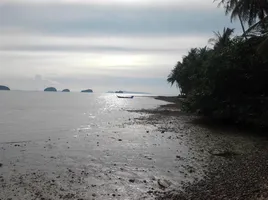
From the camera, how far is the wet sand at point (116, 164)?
1025 centimetres

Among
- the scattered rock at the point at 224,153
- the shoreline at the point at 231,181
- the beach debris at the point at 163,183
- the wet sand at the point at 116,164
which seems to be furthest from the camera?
the scattered rock at the point at 224,153

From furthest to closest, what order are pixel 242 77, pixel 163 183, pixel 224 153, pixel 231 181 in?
pixel 242 77, pixel 224 153, pixel 163 183, pixel 231 181

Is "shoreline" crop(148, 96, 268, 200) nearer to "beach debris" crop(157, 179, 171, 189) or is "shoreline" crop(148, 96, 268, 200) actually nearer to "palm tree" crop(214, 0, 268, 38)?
"beach debris" crop(157, 179, 171, 189)

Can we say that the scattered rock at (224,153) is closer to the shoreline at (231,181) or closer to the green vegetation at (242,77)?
the shoreline at (231,181)

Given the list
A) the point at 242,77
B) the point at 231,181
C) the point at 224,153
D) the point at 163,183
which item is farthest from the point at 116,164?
the point at 242,77

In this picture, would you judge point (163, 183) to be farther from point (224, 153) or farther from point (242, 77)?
point (242, 77)

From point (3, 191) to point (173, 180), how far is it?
577 centimetres

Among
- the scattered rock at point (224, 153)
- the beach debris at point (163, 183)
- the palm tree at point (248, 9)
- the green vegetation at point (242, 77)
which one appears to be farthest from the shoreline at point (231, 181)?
the palm tree at point (248, 9)

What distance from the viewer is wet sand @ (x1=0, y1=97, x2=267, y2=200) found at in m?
10.2

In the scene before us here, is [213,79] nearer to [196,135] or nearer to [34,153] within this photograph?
[196,135]

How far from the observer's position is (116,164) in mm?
14266

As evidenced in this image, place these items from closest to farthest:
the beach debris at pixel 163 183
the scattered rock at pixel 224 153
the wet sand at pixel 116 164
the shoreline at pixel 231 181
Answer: the shoreline at pixel 231 181 < the wet sand at pixel 116 164 < the beach debris at pixel 163 183 < the scattered rock at pixel 224 153

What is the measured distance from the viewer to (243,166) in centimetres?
1295

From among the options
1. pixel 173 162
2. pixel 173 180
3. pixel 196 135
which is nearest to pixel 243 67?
pixel 196 135
